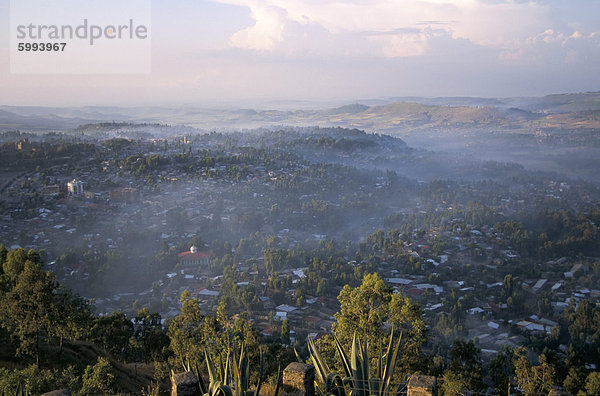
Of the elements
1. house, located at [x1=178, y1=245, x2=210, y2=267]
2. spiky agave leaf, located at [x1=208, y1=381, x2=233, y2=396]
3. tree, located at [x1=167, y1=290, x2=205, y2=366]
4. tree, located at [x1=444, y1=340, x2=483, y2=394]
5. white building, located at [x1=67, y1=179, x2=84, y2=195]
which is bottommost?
house, located at [x1=178, y1=245, x2=210, y2=267]

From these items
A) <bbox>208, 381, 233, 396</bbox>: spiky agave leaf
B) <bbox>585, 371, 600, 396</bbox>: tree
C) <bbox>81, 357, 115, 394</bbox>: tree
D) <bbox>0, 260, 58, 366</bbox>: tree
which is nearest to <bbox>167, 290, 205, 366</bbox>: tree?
<bbox>81, 357, 115, 394</bbox>: tree

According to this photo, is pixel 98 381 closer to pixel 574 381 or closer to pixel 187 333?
pixel 187 333

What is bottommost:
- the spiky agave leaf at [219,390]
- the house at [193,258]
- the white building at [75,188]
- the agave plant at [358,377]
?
the house at [193,258]

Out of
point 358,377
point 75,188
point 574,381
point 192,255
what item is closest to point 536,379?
point 574,381

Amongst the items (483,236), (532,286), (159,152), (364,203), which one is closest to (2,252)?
(532,286)

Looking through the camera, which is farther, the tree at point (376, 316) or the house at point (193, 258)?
the house at point (193, 258)

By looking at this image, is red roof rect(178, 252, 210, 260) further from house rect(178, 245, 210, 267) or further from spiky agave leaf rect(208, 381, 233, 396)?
spiky agave leaf rect(208, 381, 233, 396)

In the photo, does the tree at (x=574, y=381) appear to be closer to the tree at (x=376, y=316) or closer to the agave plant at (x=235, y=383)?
the tree at (x=376, y=316)

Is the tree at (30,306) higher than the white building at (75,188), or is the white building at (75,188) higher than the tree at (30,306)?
the tree at (30,306)

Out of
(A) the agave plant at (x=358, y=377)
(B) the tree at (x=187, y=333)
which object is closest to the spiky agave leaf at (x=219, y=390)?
(A) the agave plant at (x=358, y=377)

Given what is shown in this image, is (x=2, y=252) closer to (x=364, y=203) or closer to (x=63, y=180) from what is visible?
(x=63, y=180)
